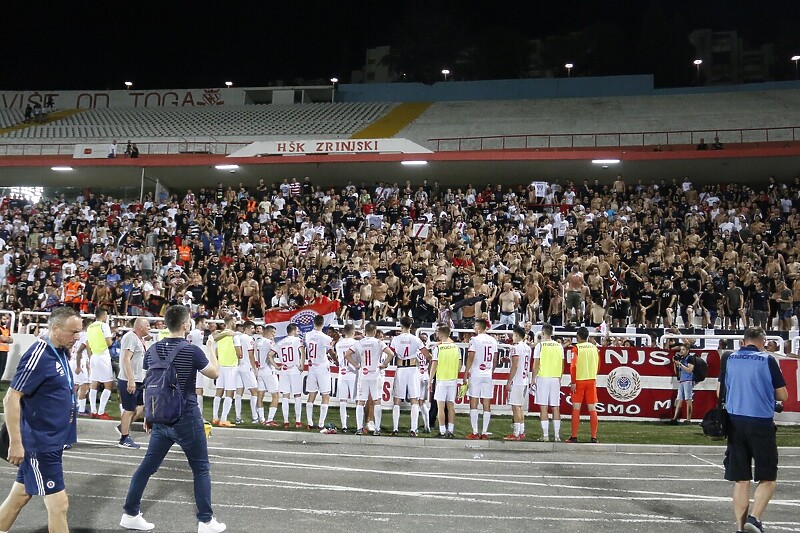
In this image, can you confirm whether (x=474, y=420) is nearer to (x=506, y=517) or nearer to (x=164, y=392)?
(x=506, y=517)

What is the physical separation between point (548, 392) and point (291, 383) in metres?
5.33

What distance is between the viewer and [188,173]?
34.7m

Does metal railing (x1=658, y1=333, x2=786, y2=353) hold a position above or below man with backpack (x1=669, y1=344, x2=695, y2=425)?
above

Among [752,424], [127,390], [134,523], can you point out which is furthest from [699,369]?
[134,523]

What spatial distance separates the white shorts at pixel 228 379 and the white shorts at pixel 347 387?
223 cm

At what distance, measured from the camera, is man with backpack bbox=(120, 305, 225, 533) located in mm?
6793

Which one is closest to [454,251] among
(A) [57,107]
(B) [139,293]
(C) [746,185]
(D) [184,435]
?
(B) [139,293]

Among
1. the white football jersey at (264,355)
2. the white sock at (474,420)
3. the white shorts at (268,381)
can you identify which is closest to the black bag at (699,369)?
the white sock at (474,420)

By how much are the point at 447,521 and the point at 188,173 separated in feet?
98.0

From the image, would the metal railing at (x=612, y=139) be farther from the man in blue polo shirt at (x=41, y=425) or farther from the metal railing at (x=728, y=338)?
the man in blue polo shirt at (x=41, y=425)

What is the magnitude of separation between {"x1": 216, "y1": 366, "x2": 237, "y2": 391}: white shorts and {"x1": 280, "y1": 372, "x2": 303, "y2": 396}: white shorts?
3.31 feet

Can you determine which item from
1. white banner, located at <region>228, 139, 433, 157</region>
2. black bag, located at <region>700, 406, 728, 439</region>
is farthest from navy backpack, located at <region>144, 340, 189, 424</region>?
white banner, located at <region>228, 139, 433, 157</region>

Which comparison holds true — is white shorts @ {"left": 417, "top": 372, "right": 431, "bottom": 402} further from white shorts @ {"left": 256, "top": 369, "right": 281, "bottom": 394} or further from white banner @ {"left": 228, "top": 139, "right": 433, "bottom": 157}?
white banner @ {"left": 228, "top": 139, "right": 433, "bottom": 157}

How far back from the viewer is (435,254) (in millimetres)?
25016
